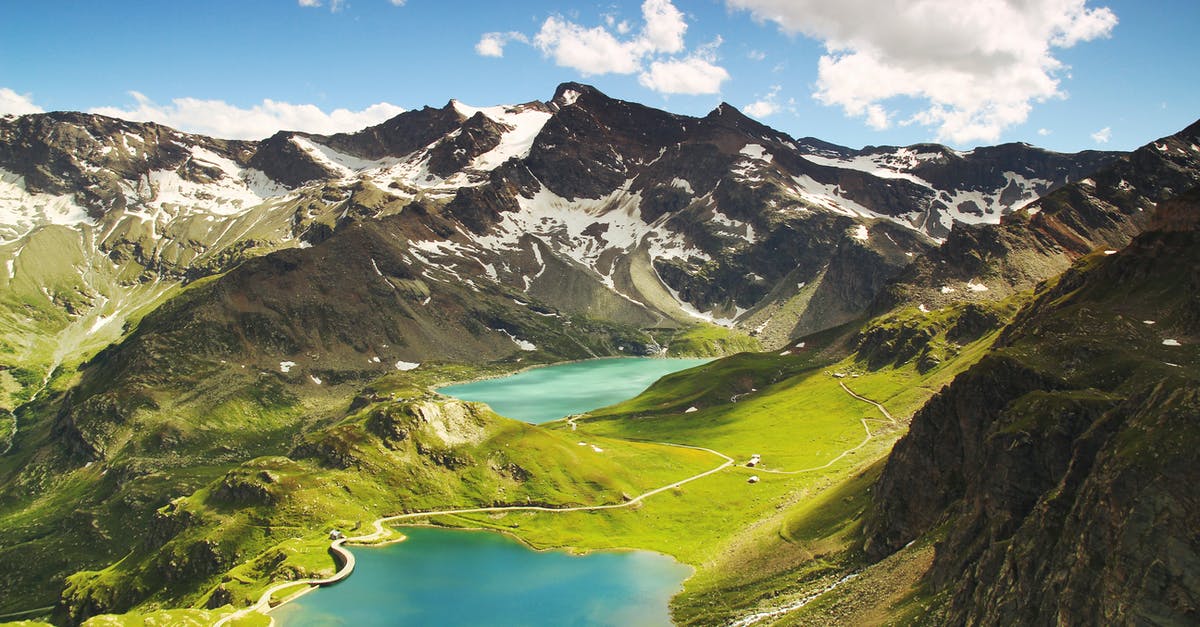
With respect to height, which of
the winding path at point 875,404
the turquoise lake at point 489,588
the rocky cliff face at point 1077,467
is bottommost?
the turquoise lake at point 489,588

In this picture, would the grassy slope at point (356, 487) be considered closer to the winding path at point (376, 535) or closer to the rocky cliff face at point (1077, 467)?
the winding path at point (376, 535)

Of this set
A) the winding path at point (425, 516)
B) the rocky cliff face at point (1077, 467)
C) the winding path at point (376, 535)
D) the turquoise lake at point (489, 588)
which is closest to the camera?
the rocky cliff face at point (1077, 467)

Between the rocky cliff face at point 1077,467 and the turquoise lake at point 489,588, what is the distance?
29204 mm

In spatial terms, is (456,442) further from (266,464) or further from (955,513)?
(955,513)

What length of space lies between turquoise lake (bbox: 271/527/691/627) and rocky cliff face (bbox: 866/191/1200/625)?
95.8 feet

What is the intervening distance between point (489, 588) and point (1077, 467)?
65049 mm

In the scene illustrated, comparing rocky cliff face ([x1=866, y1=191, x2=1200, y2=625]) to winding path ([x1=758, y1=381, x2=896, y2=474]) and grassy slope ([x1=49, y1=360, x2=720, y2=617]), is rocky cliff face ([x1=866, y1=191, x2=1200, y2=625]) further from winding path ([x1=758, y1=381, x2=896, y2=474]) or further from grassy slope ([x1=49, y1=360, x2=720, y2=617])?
grassy slope ([x1=49, y1=360, x2=720, y2=617])

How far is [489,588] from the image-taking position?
285 ft

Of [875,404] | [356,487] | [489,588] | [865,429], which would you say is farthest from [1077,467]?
[875,404]

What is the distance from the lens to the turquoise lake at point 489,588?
7781 centimetres

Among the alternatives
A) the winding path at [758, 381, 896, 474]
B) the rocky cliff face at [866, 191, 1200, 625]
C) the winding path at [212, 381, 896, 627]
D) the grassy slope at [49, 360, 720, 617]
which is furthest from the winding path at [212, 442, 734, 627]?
the rocky cliff face at [866, 191, 1200, 625]

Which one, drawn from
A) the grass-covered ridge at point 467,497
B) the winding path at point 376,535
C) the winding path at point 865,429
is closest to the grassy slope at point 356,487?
the grass-covered ridge at point 467,497

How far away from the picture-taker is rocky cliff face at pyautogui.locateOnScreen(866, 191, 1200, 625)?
3572 centimetres

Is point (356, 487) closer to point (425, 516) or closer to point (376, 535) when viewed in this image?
point (425, 516)
